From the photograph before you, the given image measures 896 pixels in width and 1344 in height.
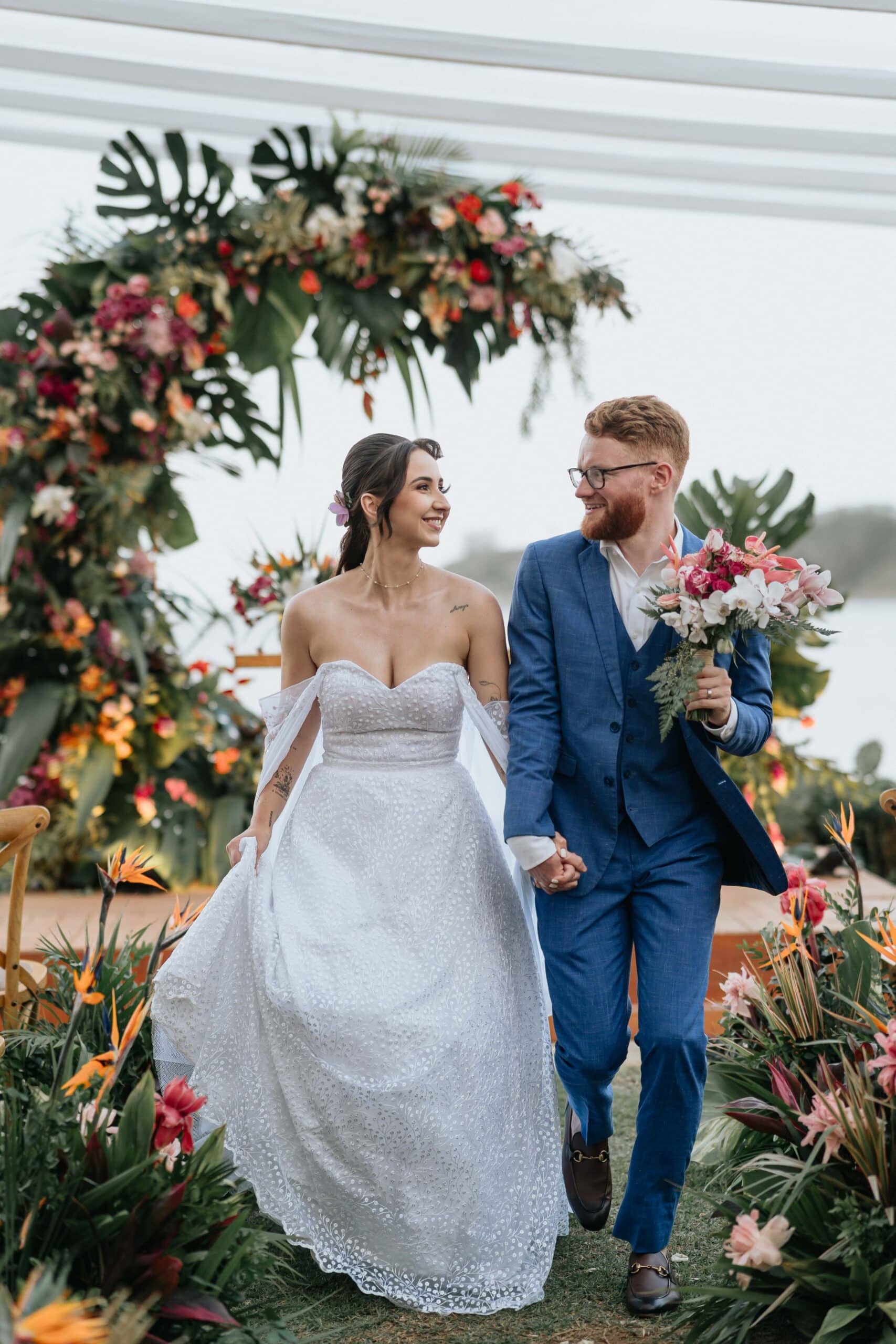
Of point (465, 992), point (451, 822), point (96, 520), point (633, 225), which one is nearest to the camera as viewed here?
point (465, 992)

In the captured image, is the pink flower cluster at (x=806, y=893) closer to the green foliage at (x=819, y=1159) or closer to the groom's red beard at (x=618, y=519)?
the green foliage at (x=819, y=1159)

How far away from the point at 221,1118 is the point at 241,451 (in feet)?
12.3

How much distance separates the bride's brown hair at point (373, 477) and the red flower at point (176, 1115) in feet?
5.07

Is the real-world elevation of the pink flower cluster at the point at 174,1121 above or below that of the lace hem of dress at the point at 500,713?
below

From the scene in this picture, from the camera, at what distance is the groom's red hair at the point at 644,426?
9.55ft

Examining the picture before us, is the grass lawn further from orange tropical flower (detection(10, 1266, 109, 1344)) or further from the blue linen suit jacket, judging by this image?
orange tropical flower (detection(10, 1266, 109, 1344))

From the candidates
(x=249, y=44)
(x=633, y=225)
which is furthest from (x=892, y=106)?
(x=249, y=44)

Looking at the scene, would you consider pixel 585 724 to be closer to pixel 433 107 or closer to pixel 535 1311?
pixel 535 1311

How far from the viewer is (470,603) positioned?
10.7 ft

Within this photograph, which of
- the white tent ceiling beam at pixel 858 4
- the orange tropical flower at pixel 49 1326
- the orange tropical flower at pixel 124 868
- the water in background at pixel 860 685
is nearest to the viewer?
the orange tropical flower at pixel 49 1326

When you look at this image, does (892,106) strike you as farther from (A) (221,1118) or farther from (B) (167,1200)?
(B) (167,1200)

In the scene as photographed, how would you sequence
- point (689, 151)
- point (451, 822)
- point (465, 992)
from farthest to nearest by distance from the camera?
point (689, 151) < point (451, 822) < point (465, 992)

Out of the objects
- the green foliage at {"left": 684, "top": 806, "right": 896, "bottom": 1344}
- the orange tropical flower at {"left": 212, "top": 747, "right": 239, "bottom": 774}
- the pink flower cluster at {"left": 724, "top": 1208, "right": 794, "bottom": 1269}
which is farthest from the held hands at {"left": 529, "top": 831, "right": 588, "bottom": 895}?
the orange tropical flower at {"left": 212, "top": 747, "right": 239, "bottom": 774}

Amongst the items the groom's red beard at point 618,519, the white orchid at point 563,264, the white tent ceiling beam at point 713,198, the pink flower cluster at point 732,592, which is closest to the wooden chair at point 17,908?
the groom's red beard at point 618,519
